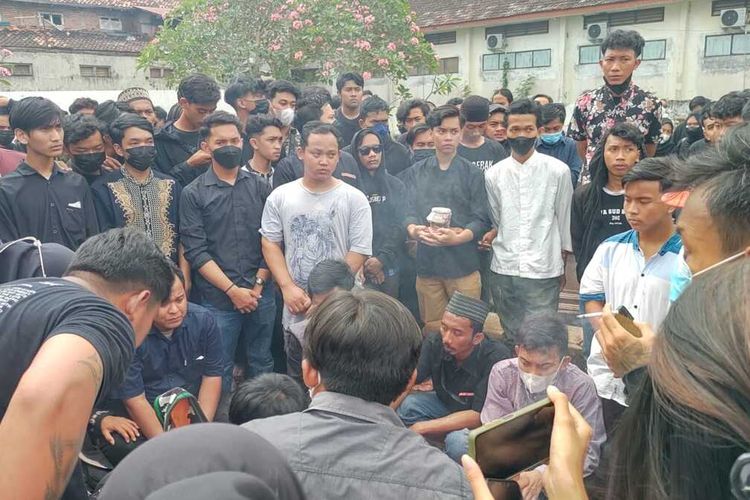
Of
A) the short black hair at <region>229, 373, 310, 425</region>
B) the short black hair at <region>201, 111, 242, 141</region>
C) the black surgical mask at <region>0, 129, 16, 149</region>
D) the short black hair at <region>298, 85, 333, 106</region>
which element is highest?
the short black hair at <region>298, 85, 333, 106</region>

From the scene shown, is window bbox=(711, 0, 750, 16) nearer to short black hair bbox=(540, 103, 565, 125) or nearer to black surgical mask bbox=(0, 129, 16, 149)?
short black hair bbox=(540, 103, 565, 125)

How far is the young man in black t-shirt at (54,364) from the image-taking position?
1690mm

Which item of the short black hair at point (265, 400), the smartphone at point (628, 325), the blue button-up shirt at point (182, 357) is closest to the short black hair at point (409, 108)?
the blue button-up shirt at point (182, 357)

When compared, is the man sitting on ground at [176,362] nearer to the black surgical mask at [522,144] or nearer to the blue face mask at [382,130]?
the black surgical mask at [522,144]

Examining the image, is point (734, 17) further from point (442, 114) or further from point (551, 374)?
point (551, 374)

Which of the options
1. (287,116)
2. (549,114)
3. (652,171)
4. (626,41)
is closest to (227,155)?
(287,116)

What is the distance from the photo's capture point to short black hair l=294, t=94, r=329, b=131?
6.59 metres

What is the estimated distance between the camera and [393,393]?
208cm

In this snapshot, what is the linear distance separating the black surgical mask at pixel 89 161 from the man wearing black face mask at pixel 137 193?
15 cm

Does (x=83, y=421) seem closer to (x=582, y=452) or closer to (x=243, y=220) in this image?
(x=582, y=452)

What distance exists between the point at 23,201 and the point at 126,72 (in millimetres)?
26189

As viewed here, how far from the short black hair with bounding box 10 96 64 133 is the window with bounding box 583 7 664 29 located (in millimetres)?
18732

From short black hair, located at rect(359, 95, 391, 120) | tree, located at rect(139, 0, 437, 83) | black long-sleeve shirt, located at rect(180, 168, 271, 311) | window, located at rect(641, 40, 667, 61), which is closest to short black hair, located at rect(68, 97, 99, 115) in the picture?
black long-sleeve shirt, located at rect(180, 168, 271, 311)

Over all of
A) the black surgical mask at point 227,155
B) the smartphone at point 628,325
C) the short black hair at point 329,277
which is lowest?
the short black hair at point 329,277
